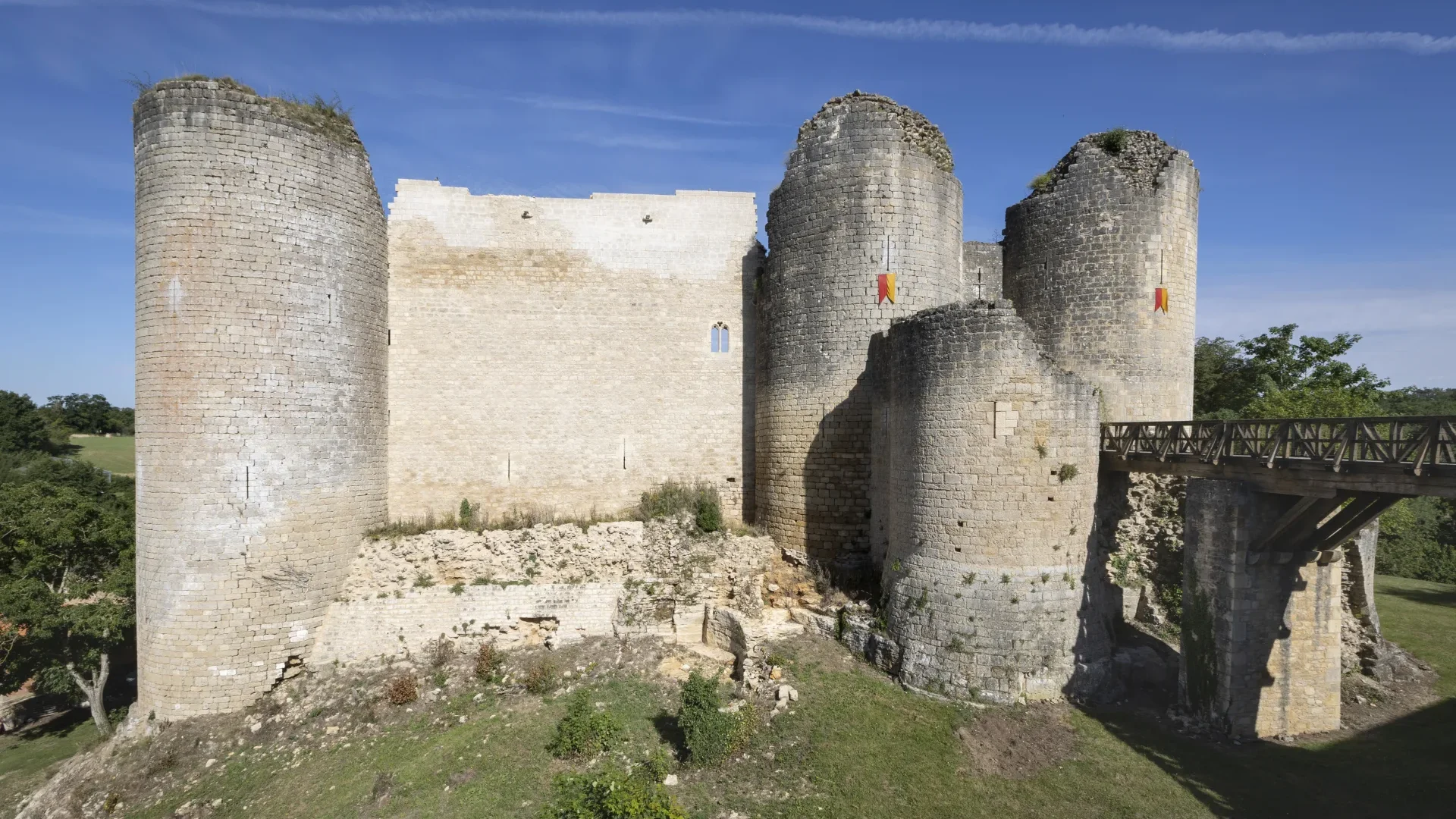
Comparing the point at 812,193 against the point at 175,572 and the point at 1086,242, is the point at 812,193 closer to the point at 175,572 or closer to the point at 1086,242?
the point at 1086,242

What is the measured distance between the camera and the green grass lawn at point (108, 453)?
136 feet

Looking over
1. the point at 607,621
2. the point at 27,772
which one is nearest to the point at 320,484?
the point at 607,621

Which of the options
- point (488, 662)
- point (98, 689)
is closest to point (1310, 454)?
point (488, 662)

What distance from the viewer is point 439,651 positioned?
12211 mm

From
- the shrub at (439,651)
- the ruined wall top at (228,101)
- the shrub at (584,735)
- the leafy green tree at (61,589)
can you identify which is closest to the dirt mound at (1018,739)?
the shrub at (584,735)

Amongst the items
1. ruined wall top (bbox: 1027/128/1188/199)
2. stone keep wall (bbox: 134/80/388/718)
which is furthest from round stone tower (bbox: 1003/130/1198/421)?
stone keep wall (bbox: 134/80/388/718)

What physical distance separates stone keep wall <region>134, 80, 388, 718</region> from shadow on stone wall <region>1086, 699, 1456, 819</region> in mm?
13786

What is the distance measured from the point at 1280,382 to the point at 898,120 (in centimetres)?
2159

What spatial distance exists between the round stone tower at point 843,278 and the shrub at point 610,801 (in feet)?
22.4

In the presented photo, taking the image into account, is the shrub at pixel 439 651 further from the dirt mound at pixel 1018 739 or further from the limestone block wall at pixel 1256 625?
the limestone block wall at pixel 1256 625

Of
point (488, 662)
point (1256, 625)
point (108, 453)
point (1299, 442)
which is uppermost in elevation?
point (1299, 442)

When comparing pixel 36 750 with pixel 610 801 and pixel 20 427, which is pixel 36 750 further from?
pixel 20 427

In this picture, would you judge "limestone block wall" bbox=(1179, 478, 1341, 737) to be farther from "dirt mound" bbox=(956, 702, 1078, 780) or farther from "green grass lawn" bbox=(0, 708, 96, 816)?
"green grass lawn" bbox=(0, 708, 96, 816)

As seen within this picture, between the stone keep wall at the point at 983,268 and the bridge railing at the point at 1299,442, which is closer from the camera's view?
the bridge railing at the point at 1299,442
